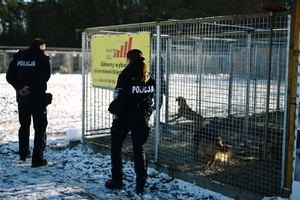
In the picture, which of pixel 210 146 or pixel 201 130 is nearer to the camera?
pixel 210 146

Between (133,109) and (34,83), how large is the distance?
2031 mm

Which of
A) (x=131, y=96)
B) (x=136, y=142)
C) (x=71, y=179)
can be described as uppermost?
(x=131, y=96)

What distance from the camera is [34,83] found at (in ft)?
19.4

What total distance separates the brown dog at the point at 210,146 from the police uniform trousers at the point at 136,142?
1108 mm

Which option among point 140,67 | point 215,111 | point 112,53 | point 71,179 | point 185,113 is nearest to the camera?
point 140,67

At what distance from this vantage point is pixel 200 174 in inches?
216

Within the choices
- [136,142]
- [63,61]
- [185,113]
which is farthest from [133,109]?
[63,61]

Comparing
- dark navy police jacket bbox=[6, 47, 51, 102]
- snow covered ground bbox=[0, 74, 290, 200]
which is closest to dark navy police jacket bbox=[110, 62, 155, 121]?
snow covered ground bbox=[0, 74, 290, 200]

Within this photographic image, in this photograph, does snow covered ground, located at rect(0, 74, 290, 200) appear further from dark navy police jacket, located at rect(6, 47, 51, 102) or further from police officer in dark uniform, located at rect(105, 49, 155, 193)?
dark navy police jacket, located at rect(6, 47, 51, 102)

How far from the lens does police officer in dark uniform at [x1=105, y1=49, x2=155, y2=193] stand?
4707 millimetres

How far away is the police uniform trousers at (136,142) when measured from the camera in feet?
15.9

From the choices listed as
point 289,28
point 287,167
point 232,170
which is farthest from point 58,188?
point 289,28

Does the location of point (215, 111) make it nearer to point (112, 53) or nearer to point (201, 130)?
point (201, 130)

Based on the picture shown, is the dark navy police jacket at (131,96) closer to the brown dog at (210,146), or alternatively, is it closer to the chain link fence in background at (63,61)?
the brown dog at (210,146)
